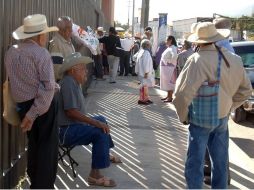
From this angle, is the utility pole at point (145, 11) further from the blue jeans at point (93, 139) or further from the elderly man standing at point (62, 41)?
the blue jeans at point (93, 139)

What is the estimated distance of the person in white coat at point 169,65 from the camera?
1097 cm

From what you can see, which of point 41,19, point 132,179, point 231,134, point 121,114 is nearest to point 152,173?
point 132,179

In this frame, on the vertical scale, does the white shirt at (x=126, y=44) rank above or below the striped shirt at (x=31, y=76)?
below

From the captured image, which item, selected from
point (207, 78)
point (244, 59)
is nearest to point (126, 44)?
point (244, 59)

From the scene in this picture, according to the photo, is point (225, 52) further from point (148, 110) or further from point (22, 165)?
point (148, 110)

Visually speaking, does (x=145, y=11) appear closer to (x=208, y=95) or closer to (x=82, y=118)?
(x=82, y=118)

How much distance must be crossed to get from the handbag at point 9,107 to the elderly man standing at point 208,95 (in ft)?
4.78

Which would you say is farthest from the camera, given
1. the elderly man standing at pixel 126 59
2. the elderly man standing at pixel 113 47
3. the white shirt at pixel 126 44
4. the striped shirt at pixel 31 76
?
the white shirt at pixel 126 44

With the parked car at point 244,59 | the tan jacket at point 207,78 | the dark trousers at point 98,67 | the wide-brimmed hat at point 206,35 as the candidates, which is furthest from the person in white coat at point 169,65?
the tan jacket at point 207,78

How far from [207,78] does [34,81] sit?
1531mm

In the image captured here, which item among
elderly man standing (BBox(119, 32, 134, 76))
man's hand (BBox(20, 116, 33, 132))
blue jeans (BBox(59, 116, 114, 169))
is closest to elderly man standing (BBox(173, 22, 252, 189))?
blue jeans (BBox(59, 116, 114, 169))

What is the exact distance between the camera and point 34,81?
13.5 feet

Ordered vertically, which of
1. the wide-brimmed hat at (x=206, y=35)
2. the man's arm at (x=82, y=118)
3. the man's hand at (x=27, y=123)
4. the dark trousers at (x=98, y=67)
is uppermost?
the wide-brimmed hat at (x=206, y=35)

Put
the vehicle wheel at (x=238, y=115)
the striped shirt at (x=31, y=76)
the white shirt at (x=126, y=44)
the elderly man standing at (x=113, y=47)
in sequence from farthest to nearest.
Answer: the white shirt at (x=126, y=44)
the elderly man standing at (x=113, y=47)
the vehicle wheel at (x=238, y=115)
the striped shirt at (x=31, y=76)
